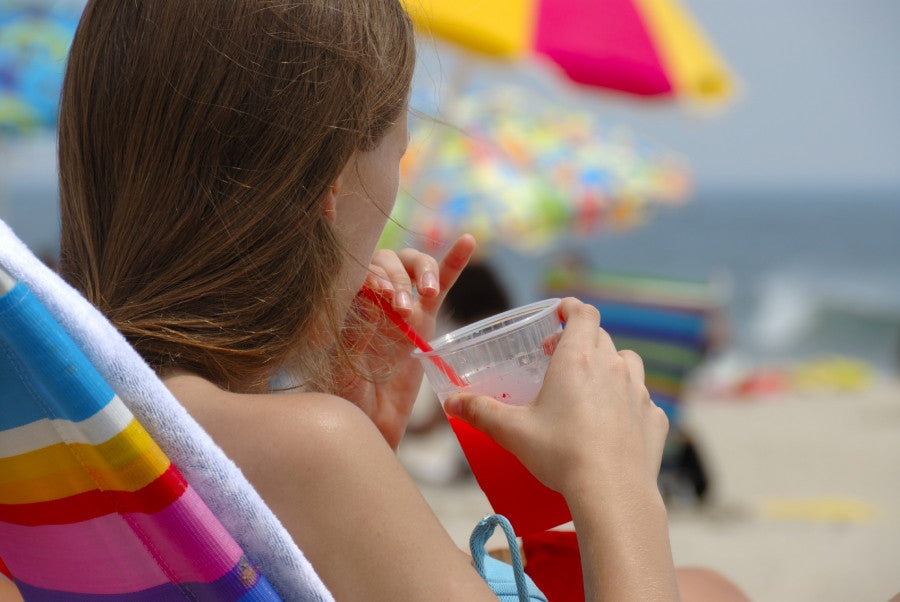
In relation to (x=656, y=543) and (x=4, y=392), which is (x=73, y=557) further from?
(x=656, y=543)

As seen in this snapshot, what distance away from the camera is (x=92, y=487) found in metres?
1.06

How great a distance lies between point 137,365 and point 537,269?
35.5 m

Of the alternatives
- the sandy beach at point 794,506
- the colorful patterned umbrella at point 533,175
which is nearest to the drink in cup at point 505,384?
the sandy beach at point 794,506

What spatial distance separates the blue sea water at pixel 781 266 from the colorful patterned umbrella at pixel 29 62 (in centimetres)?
352

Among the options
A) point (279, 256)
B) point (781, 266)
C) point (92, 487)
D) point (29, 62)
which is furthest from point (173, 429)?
point (781, 266)

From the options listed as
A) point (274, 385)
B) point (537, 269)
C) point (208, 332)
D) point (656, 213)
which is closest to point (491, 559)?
point (274, 385)

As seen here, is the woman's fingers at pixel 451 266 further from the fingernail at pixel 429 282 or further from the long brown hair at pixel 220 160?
the long brown hair at pixel 220 160

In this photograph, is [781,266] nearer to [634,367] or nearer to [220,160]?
[634,367]

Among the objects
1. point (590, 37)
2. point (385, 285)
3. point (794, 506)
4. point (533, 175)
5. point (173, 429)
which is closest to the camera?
point (173, 429)

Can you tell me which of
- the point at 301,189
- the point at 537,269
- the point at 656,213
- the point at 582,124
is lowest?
the point at 656,213

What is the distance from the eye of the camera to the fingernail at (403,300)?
1.58 metres

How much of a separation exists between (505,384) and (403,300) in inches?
12.2

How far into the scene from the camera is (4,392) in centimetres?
→ 105

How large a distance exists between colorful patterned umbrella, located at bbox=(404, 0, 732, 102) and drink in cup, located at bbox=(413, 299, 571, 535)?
10.0 feet
